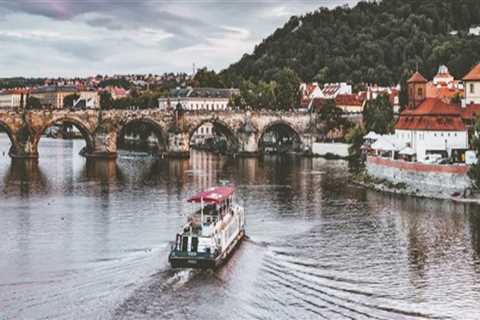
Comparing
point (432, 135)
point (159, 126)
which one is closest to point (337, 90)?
point (159, 126)

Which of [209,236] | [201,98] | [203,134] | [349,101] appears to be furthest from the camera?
[201,98]

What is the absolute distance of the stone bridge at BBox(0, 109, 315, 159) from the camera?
8106 cm

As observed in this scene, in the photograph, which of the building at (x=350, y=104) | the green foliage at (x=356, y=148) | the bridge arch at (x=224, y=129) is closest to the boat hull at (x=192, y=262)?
the green foliage at (x=356, y=148)

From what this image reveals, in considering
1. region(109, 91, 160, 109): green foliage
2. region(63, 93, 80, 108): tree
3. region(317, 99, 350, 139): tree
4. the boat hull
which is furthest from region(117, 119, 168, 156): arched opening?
the boat hull

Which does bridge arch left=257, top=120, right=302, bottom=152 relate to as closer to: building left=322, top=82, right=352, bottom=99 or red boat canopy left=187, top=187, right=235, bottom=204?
building left=322, top=82, right=352, bottom=99

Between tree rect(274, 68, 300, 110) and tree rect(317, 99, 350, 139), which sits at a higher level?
tree rect(274, 68, 300, 110)

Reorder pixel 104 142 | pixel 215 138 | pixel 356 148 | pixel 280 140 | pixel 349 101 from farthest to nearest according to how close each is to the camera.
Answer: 1. pixel 349 101
2. pixel 215 138
3. pixel 280 140
4. pixel 104 142
5. pixel 356 148

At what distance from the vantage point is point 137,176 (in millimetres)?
63281

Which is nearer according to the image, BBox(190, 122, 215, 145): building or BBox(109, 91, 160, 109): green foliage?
BBox(190, 122, 215, 145): building

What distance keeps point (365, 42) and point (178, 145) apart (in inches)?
2948

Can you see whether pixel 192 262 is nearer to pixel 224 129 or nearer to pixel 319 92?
pixel 224 129

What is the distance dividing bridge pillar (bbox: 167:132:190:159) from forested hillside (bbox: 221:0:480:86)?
150 feet

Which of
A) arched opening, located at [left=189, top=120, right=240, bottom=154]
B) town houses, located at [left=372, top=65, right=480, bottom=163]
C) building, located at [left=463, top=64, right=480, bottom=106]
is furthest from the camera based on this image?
arched opening, located at [left=189, top=120, right=240, bottom=154]

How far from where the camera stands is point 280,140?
103m
